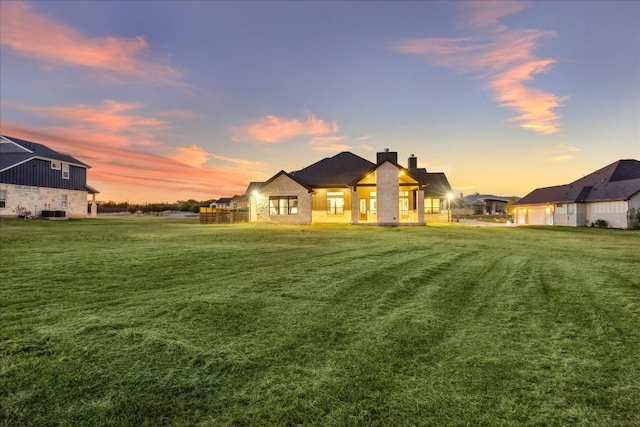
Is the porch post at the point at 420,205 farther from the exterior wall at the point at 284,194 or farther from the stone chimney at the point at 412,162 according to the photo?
the exterior wall at the point at 284,194

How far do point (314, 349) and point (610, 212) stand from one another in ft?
139

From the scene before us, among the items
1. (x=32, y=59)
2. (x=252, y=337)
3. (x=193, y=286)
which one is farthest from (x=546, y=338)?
(x=32, y=59)

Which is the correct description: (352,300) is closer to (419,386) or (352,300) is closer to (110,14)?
(419,386)

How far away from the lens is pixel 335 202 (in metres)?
31.7

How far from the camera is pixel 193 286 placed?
6367mm

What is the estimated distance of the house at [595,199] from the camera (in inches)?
1217

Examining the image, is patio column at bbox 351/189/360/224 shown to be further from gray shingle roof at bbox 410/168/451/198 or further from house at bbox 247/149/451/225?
gray shingle roof at bbox 410/168/451/198

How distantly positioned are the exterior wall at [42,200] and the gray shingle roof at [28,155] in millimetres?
2601

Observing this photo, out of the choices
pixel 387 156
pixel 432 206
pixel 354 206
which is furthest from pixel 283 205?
pixel 432 206

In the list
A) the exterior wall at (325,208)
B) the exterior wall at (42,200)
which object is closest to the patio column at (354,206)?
the exterior wall at (325,208)

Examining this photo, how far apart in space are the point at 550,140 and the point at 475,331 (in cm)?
3948

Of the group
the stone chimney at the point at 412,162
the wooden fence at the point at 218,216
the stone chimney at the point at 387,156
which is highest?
the stone chimney at the point at 412,162

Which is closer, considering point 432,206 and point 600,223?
point 600,223

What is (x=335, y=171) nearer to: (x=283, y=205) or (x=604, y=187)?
(x=283, y=205)
